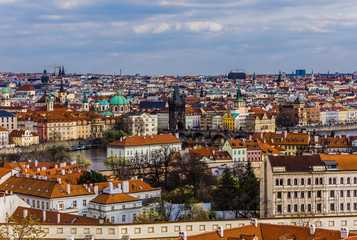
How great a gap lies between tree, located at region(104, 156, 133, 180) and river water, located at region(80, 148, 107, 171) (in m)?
4.44

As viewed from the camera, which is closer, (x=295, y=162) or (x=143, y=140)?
(x=295, y=162)

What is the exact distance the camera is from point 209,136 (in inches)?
2709

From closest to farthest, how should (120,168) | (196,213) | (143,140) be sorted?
(196,213) < (120,168) < (143,140)

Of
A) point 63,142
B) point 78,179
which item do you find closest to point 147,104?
point 63,142

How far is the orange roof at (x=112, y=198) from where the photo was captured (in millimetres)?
23047

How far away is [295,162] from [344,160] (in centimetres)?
177

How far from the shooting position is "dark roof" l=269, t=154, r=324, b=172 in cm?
2508

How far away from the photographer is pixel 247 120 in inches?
2783

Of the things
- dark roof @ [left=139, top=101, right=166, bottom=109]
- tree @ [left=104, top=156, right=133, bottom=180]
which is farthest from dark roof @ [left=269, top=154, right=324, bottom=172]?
dark roof @ [left=139, top=101, right=166, bottom=109]

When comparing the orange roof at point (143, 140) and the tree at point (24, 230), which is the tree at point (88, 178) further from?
the orange roof at point (143, 140)

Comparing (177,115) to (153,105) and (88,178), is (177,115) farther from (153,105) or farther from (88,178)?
(88,178)

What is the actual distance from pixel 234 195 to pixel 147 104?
63.9 meters

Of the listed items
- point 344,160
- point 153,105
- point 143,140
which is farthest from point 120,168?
point 153,105

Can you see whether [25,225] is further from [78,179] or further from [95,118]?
[95,118]
